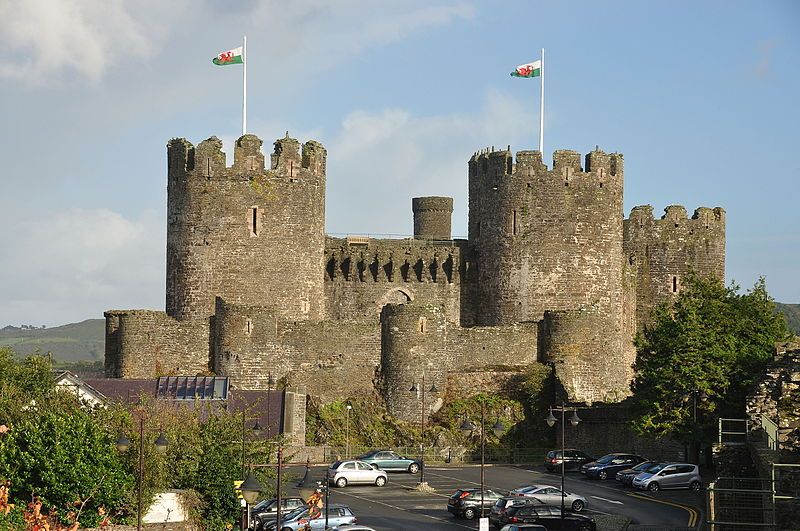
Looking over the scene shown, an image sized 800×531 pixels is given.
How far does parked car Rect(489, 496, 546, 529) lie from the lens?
57500 mm

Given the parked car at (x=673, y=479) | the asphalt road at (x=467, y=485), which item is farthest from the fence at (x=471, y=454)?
the parked car at (x=673, y=479)

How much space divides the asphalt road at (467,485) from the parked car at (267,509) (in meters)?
2.25

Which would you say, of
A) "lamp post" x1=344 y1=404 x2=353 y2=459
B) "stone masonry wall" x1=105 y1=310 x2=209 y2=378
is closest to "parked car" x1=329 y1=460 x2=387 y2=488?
"lamp post" x1=344 y1=404 x2=353 y2=459

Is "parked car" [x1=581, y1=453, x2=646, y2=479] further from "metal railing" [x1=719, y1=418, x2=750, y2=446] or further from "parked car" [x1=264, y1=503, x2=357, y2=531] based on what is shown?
"parked car" [x1=264, y1=503, x2=357, y2=531]

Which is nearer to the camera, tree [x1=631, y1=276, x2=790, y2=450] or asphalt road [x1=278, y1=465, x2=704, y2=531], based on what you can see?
asphalt road [x1=278, y1=465, x2=704, y2=531]

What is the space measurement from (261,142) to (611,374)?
1910 cm

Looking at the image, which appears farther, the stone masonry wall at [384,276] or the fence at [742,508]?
the stone masonry wall at [384,276]

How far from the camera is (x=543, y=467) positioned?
246 feet

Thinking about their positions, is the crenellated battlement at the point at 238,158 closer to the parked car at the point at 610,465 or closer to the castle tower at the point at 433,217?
the castle tower at the point at 433,217

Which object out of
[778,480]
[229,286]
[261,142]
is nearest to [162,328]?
[229,286]

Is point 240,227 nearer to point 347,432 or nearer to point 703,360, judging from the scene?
point 347,432

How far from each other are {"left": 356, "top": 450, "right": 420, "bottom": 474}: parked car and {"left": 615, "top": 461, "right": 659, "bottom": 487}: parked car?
832cm

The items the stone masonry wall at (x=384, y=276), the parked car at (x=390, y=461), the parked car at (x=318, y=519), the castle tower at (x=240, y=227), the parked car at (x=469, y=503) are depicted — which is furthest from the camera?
the stone masonry wall at (x=384, y=276)

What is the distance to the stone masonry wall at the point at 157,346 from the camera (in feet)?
258
